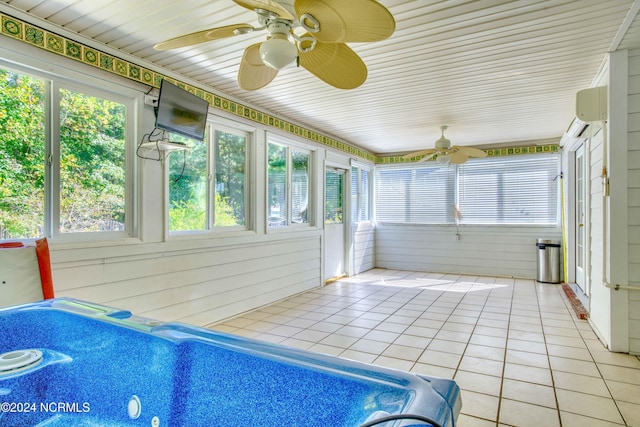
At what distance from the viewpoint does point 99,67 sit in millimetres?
2797

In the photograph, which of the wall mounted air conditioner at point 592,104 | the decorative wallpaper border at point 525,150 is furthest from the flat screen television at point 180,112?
the decorative wallpaper border at point 525,150

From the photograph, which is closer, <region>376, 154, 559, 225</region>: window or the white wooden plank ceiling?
the white wooden plank ceiling

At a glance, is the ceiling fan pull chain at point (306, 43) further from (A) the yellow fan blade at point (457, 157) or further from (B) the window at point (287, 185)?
(A) the yellow fan blade at point (457, 157)

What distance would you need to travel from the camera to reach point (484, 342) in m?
3.33

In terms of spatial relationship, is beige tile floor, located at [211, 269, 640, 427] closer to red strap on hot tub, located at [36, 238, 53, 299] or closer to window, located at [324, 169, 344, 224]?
window, located at [324, 169, 344, 224]

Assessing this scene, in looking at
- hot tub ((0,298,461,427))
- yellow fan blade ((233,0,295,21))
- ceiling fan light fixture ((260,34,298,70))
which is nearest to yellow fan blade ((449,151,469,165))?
ceiling fan light fixture ((260,34,298,70))

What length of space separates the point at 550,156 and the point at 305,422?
6.86 m

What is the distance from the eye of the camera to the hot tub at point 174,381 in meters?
1.06

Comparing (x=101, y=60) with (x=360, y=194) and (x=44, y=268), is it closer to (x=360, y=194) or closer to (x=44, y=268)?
(x=44, y=268)

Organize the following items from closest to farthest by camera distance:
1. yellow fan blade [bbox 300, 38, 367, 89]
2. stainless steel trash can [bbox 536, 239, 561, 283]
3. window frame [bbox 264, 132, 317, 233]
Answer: yellow fan blade [bbox 300, 38, 367, 89] < window frame [bbox 264, 132, 317, 233] < stainless steel trash can [bbox 536, 239, 561, 283]

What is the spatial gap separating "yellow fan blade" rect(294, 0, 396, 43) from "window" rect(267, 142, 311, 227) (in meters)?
3.30

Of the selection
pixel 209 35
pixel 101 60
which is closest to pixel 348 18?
pixel 209 35

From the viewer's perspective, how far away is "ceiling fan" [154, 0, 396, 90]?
1.42 m

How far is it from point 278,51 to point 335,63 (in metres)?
0.42
